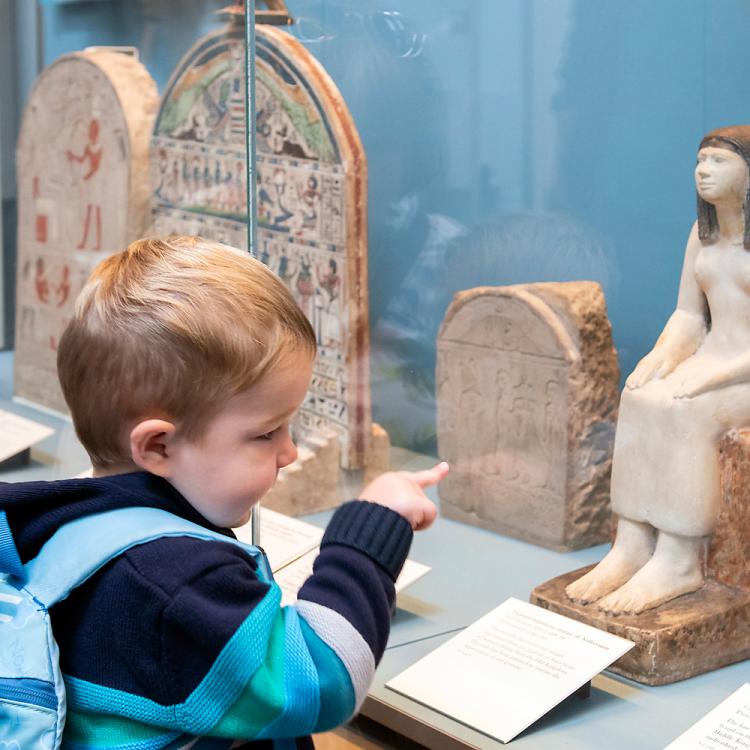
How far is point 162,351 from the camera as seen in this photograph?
1.30 metres

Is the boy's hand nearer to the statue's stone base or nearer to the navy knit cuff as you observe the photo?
the navy knit cuff

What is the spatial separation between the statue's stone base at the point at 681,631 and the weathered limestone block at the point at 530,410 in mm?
458

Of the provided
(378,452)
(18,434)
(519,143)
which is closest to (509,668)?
(378,452)

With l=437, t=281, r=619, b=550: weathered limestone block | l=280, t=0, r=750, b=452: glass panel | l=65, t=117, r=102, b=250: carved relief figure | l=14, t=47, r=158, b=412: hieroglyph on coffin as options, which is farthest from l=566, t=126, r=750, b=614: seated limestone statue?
l=65, t=117, r=102, b=250: carved relief figure

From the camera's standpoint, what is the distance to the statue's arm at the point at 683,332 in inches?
97.7

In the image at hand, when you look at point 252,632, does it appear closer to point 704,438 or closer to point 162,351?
point 162,351

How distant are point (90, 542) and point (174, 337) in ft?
0.75

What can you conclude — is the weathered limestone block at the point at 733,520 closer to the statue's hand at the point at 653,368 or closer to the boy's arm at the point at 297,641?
the statue's hand at the point at 653,368

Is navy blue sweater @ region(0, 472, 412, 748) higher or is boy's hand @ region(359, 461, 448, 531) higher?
boy's hand @ region(359, 461, 448, 531)

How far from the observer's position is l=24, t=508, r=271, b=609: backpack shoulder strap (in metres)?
1.26

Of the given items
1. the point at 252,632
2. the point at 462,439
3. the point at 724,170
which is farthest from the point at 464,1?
the point at 252,632

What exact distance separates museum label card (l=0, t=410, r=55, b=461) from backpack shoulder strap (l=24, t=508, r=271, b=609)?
2.55m

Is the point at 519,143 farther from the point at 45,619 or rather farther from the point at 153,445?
the point at 45,619

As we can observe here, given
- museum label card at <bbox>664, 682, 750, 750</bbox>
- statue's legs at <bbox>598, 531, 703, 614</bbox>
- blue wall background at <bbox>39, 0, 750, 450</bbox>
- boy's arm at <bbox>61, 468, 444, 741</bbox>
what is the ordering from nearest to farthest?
boy's arm at <bbox>61, 468, 444, 741</bbox>
museum label card at <bbox>664, 682, 750, 750</bbox>
statue's legs at <bbox>598, 531, 703, 614</bbox>
blue wall background at <bbox>39, 0, 750, 450</bbox>
